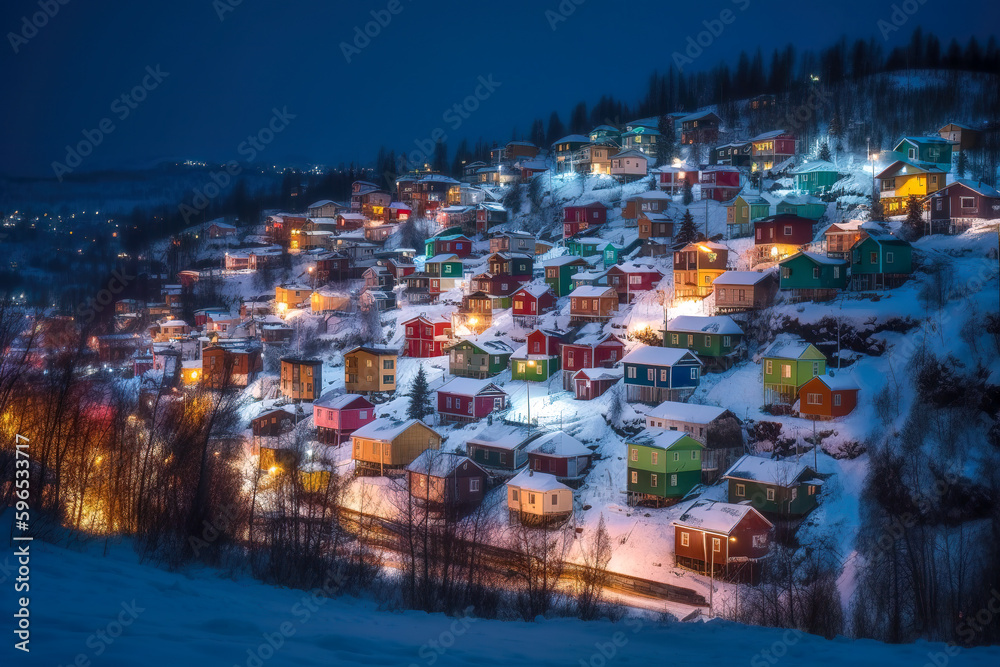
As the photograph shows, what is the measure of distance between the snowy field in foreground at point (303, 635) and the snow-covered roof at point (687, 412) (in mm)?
18424

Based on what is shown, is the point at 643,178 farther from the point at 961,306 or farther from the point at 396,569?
the point at 396,569

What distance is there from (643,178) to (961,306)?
3103 centimetres

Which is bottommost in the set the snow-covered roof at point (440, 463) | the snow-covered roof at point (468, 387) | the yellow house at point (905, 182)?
the snow-covered roof at point (440, 463)

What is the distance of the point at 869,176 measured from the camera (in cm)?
4306

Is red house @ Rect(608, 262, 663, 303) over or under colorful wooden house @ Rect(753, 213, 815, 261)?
under

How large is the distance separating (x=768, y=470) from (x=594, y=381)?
10.6 m

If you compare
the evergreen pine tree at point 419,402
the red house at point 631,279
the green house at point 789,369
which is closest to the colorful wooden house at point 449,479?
the evergreen pine tree at point 419,402

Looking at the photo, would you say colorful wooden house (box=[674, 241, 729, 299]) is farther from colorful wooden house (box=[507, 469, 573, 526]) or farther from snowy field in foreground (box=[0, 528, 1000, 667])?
snowy field in foreground (box=[0, 528, 1000, 667])

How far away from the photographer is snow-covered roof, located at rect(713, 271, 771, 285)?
110 ft

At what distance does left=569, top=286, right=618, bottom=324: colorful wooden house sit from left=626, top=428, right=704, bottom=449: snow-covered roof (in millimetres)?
12182

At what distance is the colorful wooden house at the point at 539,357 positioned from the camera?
1427 inches

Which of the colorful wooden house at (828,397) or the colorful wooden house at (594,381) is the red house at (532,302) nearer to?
the colorful wooden house at (594,381)

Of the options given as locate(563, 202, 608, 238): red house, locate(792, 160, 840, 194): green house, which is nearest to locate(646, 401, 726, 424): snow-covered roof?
locate(792, 160, 840, 194): green house

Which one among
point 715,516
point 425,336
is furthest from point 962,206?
point 425,336
